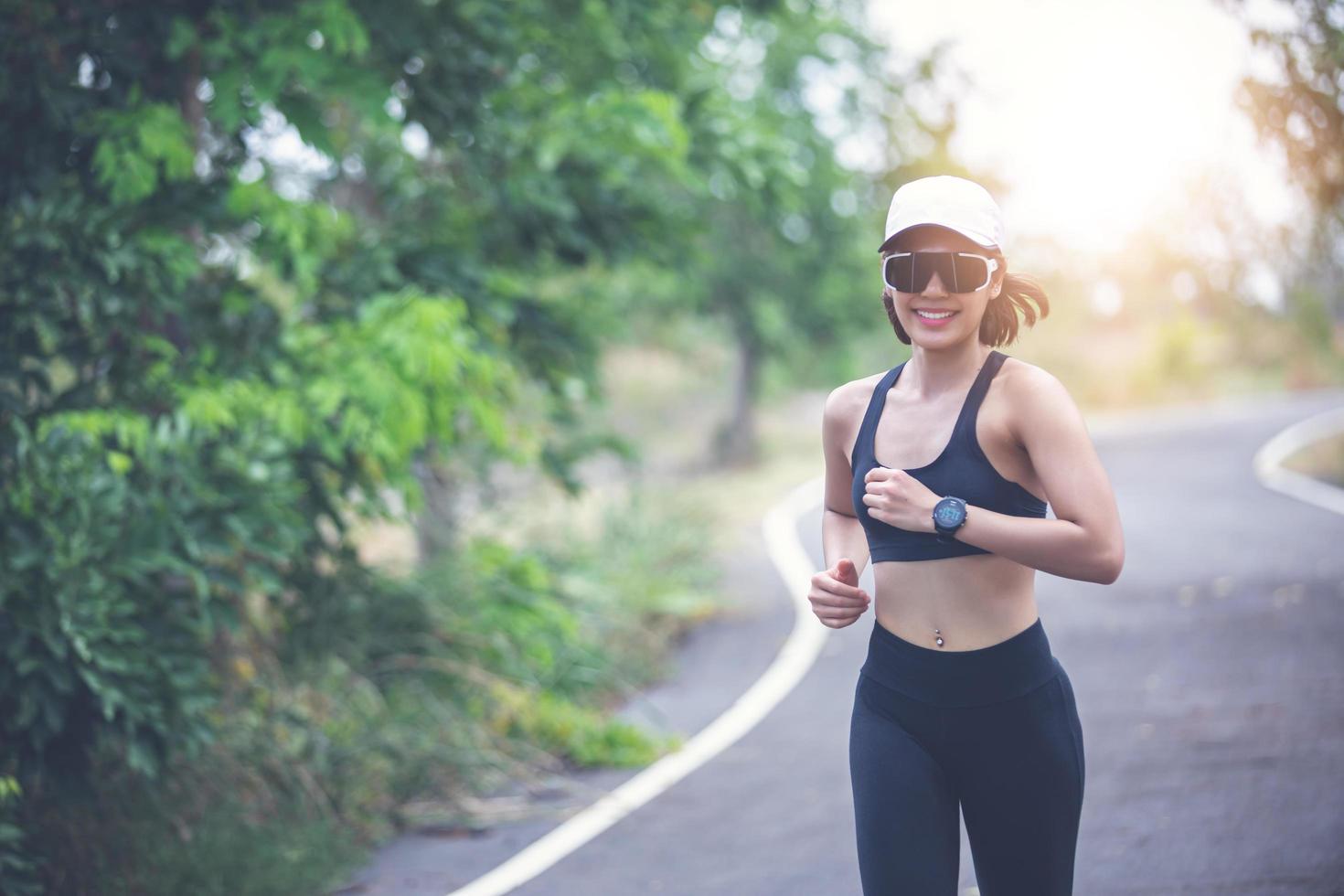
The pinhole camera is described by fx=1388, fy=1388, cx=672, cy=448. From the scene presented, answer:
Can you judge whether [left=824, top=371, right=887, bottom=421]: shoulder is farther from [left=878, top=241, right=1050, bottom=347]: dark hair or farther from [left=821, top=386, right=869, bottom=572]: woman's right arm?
[left=878, top=241, right=1050, bottom=347]: dark hair

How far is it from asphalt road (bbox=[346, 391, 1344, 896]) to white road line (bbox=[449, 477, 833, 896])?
0.10 m

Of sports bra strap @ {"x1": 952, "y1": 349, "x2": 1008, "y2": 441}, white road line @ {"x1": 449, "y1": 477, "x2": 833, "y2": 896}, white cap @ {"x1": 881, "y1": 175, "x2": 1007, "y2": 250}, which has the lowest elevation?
white road line @ {"x1": 449, "y1": 477, "x2": 833, "y2": 896}

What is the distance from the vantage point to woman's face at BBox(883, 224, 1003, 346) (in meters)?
3.15

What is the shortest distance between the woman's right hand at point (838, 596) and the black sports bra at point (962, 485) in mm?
103

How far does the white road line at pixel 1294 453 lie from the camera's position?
17625 mm

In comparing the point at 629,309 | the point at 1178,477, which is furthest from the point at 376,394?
the point at 629,309

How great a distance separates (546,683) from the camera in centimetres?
880

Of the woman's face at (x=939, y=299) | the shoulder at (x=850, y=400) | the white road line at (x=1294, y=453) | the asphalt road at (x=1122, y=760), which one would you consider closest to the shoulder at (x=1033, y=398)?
the woman's face at (x=939, y=299)

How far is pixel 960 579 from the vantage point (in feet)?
10.7

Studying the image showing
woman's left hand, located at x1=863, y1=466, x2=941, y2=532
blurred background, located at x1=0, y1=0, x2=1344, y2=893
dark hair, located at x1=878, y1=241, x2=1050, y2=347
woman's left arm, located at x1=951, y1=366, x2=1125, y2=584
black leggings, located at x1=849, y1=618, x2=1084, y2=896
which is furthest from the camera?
blurred background, located at x1=0, y1=0, x2=1344, y2=893

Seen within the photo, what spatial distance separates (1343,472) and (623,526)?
11.7 meters

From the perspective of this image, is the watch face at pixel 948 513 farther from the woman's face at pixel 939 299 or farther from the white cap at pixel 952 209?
the white cap at pixel 952 209

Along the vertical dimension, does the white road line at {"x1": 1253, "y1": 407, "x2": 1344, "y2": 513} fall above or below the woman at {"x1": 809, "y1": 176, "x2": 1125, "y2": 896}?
below

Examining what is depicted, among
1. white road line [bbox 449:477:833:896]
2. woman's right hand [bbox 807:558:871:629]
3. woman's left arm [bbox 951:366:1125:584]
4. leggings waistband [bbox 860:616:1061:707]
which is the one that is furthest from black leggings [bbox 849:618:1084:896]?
white road line [bbox 449:477:833:896]
